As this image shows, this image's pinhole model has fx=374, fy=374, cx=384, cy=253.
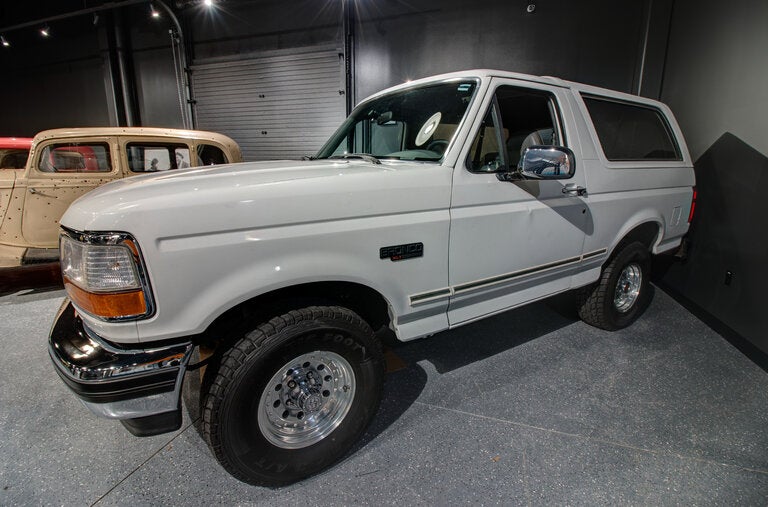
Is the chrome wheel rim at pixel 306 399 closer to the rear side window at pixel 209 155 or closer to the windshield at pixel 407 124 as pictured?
the windshield at pixel 407 124

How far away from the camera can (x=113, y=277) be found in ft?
4.47

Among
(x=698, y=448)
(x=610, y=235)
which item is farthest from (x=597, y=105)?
(x=698, y=448)

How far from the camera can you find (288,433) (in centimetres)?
182

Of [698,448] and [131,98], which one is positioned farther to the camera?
[131,98]

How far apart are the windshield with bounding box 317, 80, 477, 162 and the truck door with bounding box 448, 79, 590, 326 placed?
18 centimetres

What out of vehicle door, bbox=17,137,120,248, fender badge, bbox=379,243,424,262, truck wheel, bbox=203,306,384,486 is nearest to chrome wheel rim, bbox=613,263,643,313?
fender badge, bbox=379,243,424,262

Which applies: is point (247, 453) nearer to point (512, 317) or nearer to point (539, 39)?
point (512, 317)

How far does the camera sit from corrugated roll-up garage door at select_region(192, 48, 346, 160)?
7.80m

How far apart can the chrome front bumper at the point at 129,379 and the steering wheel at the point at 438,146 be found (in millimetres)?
1584

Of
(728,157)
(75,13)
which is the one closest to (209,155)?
(728,157)

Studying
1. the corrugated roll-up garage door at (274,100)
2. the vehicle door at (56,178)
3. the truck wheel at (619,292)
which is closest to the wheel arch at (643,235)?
the truck wheel at (619,292)

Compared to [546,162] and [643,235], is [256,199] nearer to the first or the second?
[546,162]

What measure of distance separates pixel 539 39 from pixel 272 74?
5.48 metres

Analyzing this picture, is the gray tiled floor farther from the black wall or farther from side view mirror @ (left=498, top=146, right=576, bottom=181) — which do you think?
side view mirror @ (left=498, top=146, right=576, bottom=181)
